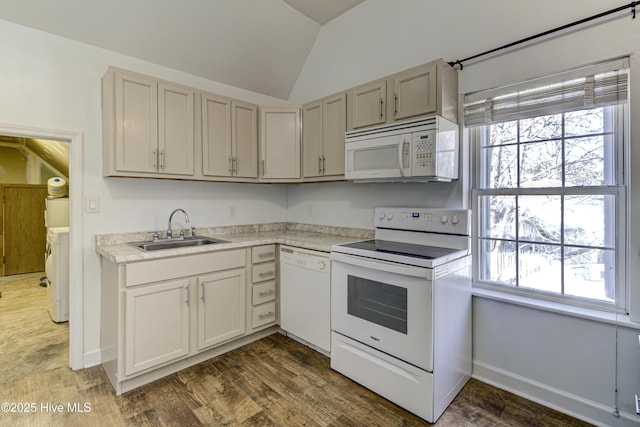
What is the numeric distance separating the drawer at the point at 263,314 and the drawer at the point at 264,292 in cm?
5

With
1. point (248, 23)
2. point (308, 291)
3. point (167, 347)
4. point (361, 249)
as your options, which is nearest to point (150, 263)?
point (167, 347)

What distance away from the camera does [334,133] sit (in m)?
2.79

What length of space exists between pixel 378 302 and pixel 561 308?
3.64ft

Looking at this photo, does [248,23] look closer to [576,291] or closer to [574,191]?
[574,191]

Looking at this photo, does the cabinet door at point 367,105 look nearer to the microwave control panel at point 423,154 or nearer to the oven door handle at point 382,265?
the microwave control panel at point 423,154

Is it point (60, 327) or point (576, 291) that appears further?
point (60, 327)

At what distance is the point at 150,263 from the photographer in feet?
6.91

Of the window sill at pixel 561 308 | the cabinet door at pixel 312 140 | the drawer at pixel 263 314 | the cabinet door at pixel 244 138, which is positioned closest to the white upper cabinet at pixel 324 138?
the cabinet door at pixel 312 140

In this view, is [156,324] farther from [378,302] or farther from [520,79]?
[520,79]

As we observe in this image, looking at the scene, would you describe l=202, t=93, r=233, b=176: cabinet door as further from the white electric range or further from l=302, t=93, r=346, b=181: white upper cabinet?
the white electric range

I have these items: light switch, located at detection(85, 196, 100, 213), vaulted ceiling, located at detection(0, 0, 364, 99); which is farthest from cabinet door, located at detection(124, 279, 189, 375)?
vaulted ceiling, located at detection(0, 0, 364, 99)

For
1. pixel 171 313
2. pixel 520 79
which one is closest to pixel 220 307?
pixel 171 313

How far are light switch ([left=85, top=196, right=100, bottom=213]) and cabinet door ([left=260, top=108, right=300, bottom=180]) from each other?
1386 millimetres

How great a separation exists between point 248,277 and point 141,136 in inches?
55.7
